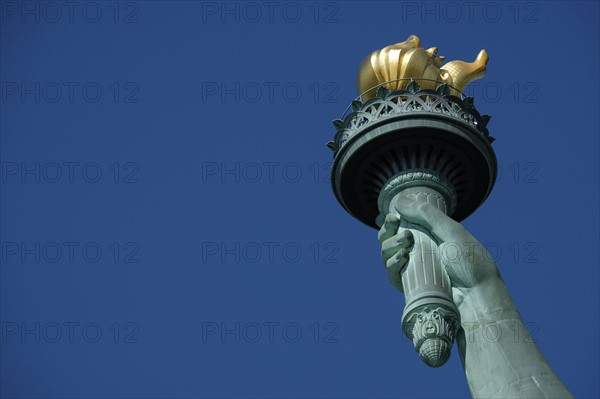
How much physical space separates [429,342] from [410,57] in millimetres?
8737

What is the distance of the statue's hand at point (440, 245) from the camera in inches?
1104

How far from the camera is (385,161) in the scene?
31.8 m

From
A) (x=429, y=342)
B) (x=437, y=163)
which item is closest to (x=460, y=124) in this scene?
(x=437, y=163)

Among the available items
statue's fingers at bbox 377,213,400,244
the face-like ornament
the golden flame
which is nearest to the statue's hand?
statue's fingers at bbox 377,213,400,244

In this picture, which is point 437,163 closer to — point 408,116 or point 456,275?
point 408,116

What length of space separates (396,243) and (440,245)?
1153mm

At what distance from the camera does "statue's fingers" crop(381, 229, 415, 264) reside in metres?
29.4

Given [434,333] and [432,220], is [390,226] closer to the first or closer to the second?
[432,220]

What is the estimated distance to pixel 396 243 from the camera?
97.0ft

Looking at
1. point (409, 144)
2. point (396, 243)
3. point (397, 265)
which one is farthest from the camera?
point (409, 144)

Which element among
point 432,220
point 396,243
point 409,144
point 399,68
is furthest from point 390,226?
point 399,68

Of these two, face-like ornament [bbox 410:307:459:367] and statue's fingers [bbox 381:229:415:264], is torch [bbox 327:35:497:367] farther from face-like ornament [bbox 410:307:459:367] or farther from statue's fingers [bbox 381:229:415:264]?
face-like ornament [bbox 410:307:459:367]

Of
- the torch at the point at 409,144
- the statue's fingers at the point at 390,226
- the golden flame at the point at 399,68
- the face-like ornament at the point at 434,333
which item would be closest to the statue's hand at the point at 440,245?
the statue's fingers at the point at 390,226

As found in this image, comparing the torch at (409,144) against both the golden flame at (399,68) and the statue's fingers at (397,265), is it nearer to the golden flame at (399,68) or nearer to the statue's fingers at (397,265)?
the golden flame at (399,68)
